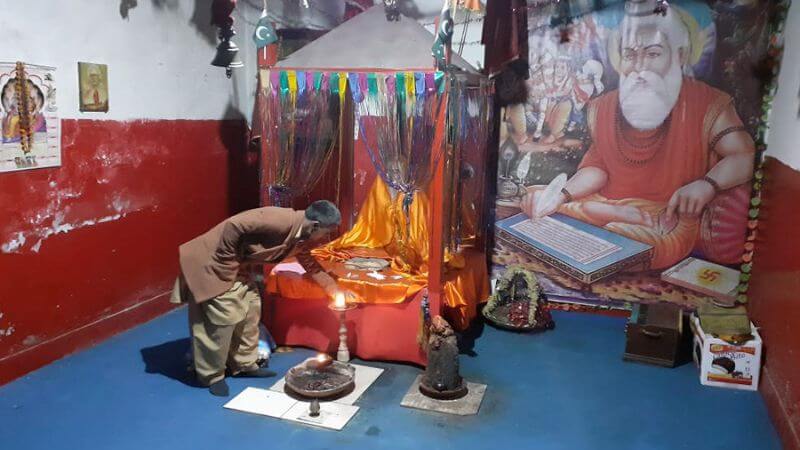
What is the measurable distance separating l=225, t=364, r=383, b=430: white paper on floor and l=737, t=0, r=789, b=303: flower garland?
3.48 metres

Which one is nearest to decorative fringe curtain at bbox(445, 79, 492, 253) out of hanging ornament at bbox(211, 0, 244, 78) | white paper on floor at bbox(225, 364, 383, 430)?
white paper on floor at bbox(225, 364, 383, 430)

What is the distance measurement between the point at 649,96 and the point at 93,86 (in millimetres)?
4452

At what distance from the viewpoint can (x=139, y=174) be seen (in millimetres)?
5164

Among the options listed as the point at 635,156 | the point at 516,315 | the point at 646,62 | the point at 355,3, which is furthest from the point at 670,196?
the point at 355,3

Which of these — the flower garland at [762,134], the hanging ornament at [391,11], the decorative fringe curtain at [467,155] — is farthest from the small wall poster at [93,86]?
the flower garland at [762,134]

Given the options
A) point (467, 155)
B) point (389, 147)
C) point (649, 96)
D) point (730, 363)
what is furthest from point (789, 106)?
point (389, 147)

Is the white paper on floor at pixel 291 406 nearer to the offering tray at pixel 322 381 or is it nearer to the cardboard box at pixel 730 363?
the offering tray at pixel 322 381

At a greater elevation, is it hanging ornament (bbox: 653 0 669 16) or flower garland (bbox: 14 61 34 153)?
hanging ornament (bbox: 653 0 669 16)

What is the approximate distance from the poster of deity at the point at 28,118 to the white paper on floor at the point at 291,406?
6.82ft

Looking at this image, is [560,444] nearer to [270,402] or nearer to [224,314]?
[270,402]

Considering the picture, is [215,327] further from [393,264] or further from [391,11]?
[391,11]

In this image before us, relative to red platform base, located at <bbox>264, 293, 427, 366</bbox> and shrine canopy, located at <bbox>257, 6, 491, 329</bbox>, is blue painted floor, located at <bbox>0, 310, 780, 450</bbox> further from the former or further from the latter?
shrine canopy, located at <bbox>257, 6, 491, 329</bbox>

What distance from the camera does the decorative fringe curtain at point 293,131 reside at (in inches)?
183

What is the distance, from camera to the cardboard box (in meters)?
4.26
